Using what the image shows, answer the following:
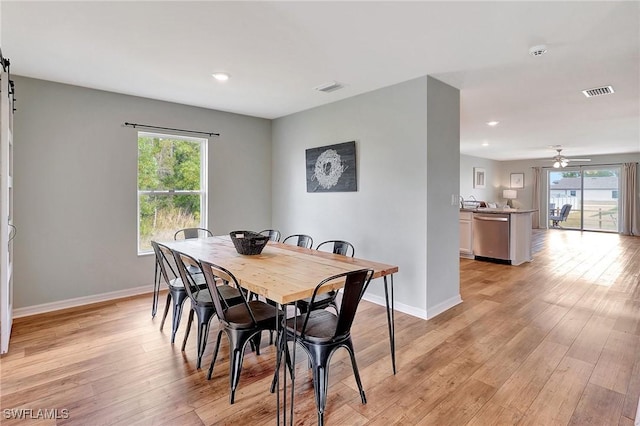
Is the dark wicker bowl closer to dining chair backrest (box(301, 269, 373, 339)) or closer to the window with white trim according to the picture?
dining chair backrest (box(301, 269, 373, 339))

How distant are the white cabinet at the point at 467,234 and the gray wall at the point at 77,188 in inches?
200

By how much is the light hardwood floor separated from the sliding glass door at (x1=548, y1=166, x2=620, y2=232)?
8.25 meters

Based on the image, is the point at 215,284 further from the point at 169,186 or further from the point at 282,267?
the point at 169,186

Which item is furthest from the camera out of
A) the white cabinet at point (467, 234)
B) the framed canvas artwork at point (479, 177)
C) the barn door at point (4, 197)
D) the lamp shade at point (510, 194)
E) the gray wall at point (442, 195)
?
the lamp shade at point (510, 194)

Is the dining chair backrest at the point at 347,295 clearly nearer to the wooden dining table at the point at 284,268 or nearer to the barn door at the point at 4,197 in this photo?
the wooden dining table at the point at 284,268

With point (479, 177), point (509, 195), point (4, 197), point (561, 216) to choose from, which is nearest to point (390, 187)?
point (4, 197)

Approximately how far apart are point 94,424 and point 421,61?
3.46 m

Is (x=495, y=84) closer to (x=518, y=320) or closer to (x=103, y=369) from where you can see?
(x=518, y=320)

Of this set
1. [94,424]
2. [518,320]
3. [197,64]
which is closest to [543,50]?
[518,320]

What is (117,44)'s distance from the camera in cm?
263

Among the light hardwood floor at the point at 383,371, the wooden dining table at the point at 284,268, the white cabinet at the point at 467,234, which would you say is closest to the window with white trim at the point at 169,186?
the light hardwood floor at the point at 383,371

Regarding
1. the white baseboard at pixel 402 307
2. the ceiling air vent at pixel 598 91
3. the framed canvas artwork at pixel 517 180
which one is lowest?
the white baseboard at pixel 402 307

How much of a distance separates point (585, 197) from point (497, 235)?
695 cm

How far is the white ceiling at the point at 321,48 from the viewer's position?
7.05 ft
